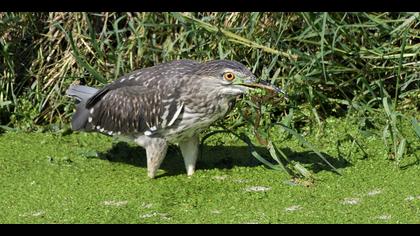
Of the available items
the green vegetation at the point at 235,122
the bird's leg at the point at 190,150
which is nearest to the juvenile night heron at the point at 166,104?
the bird's leg at the point at 190,150

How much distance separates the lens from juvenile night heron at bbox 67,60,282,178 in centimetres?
568

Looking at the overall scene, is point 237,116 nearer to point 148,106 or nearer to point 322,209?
point 148,106

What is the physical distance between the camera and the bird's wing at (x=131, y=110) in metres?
5.79

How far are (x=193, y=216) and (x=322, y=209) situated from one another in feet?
2.31

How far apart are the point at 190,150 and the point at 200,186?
0.28 m

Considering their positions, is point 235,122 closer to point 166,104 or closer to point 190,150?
point 190,150

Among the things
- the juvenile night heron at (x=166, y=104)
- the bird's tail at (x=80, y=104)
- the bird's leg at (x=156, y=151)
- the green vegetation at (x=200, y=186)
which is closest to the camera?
the green vegetation at (x=200, y=186)

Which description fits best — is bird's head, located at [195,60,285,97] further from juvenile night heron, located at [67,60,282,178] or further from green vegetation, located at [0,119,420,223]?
green vegetation, located at [0,119,420,223]

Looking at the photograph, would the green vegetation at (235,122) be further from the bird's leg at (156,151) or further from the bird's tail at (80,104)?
the bird's tail at (80,104)

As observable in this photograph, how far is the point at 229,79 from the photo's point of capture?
18.4ft

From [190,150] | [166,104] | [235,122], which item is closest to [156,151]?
[190,150]

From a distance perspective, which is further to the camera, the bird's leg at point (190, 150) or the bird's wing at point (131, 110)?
the bird's leg at point (190, 150)

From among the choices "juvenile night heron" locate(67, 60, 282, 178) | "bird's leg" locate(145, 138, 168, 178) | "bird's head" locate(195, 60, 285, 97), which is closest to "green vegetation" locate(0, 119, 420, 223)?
"bird's leg" locate(145, 138, 168, 178)

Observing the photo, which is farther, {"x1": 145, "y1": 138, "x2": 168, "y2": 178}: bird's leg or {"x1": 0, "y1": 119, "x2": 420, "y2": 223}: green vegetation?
{"x1": 145, "y1": 138, "x2": 168, "y2": 178}: bird's leg
